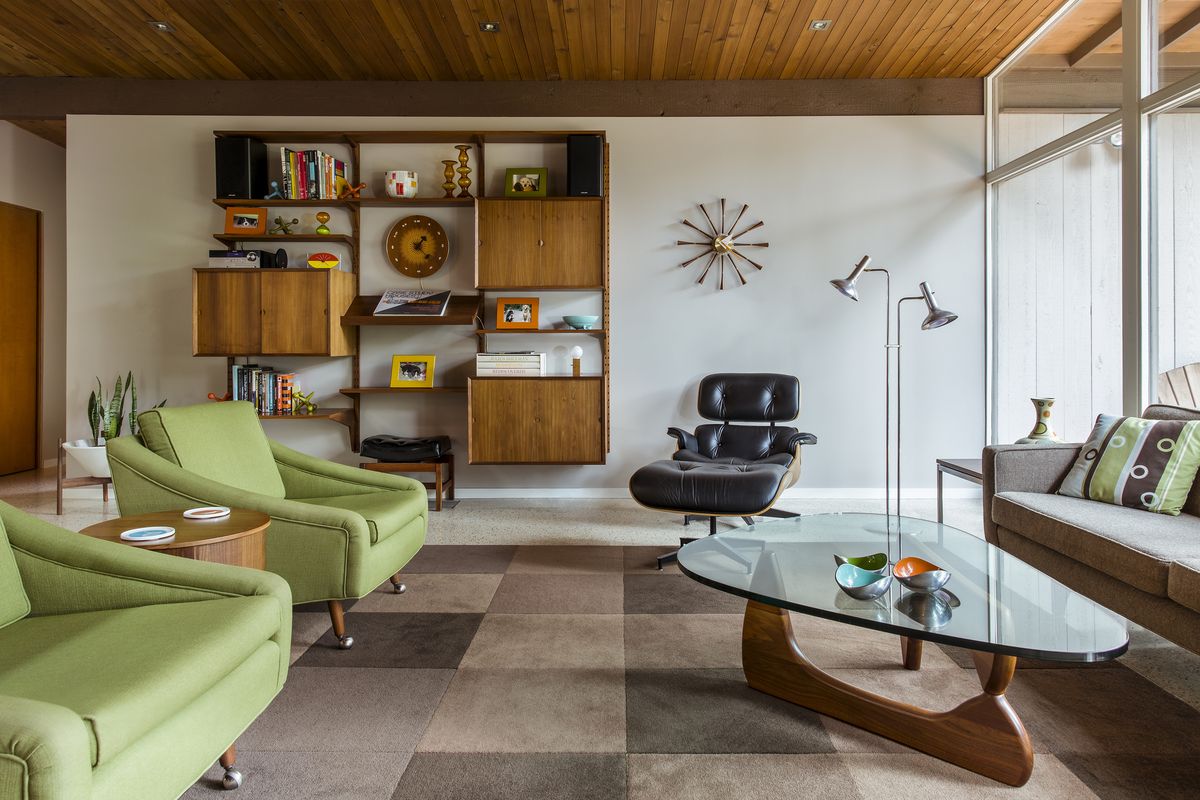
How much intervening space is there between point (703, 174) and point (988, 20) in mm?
1854

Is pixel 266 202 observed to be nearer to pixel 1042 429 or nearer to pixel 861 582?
pixel 861 582

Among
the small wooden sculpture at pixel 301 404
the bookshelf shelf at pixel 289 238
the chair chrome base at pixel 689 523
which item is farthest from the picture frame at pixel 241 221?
the chair chrome base at pixel 689 523

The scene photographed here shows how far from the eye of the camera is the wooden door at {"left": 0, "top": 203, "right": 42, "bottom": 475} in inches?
235

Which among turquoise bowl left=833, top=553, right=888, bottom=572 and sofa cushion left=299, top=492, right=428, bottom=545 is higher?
sofa cushion left=299, top=492, right=428, bottom=545

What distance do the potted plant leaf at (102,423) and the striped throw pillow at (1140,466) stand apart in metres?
5.00

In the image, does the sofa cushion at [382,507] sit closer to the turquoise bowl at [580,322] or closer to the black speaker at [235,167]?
the turquoise bowl at [580,322]

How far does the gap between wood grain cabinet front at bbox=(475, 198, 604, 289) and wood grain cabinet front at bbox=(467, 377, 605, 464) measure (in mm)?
652

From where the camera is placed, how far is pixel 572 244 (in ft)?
15.8

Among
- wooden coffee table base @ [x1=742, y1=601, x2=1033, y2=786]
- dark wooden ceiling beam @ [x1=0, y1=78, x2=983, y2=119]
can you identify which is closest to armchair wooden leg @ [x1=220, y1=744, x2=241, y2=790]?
wooden coffee table base @ [x1=742, y1=601, x2=1033, y2=786]

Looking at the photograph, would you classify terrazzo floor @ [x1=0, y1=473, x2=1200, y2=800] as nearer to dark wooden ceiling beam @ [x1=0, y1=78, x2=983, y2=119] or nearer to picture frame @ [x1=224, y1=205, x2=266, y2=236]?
picture frame @ [x1=224, y1=205, x2=266, y2=236]

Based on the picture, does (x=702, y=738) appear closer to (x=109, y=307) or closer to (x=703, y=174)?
(x=703, y=174)

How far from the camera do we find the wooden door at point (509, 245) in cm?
479

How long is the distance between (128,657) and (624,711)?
47.7 inches

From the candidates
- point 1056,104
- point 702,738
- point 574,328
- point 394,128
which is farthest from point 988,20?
point 702,738
